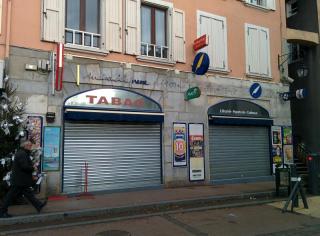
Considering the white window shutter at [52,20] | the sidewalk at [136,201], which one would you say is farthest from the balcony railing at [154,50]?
the sidewalk at [136,201]

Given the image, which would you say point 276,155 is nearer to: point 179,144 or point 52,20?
point 179,144

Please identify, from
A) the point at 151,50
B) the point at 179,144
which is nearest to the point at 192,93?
the point at 179,144

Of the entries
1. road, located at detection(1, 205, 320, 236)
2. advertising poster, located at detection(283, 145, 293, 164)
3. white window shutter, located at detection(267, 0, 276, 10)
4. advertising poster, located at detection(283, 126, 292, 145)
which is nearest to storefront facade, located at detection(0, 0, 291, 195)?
advertising poster, located at detection(283, 126, 292, 145)

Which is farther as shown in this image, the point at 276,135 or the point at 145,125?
the point at 276,135

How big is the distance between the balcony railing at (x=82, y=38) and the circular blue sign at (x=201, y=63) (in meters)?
3.64

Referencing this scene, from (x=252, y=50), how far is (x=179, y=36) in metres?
3.91

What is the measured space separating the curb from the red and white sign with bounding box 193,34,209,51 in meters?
5.37

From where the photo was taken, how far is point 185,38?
13.8m

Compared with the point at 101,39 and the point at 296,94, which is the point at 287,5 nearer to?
the point at 296,94

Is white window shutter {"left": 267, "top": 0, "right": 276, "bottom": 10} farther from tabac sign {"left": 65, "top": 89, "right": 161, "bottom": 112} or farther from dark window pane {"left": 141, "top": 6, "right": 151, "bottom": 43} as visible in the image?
tabac sign {"left": 65, "top": 89, "right": 161, "bottom": 112}

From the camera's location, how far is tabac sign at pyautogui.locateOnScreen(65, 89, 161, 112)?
11375 mm

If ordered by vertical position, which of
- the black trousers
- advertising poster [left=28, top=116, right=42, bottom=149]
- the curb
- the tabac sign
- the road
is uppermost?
the tabac sign

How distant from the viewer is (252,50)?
15797 mm

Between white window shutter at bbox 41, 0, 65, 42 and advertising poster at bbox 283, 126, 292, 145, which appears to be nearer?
white window shutter at bbox 41, 0, 65, 42
